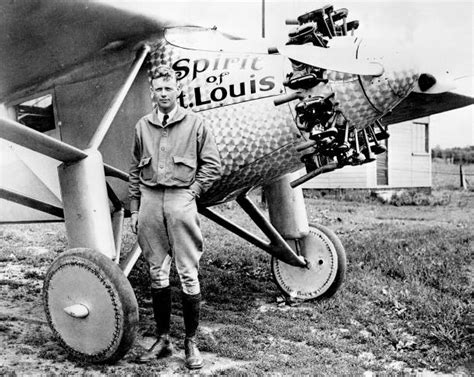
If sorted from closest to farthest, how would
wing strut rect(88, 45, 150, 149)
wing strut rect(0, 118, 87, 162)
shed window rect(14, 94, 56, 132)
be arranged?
wing strut rect(0, 118, 87, 162), wing strut rect(88, 45, 150, 149), shed window rect(14, 94, 56, 132)

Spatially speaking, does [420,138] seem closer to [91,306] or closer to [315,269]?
[315,269]

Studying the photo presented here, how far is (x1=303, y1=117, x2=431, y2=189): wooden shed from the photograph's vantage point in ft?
59.4

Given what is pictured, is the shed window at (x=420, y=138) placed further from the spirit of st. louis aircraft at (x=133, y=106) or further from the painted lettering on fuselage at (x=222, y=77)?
the painted lettering on fuselage at (x=222, y=77)

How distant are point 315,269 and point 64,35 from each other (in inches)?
126

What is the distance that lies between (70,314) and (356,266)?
402cm

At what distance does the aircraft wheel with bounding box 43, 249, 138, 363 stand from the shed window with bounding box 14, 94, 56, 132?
187cm

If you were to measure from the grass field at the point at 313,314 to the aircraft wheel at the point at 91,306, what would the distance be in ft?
0.45

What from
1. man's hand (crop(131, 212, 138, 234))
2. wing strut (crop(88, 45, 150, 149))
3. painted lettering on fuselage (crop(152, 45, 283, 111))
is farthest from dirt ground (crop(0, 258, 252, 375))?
painted lettering on fuselage (crop(152, 45, 283, 111))

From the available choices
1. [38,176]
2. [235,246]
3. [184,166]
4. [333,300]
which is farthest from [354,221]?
[184,166]

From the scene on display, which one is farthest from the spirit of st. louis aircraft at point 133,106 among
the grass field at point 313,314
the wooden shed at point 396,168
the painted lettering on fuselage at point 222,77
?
the wooden shed at point 396,168

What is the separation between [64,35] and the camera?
14.2 ft

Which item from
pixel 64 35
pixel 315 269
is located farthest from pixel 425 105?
pixel 64 35

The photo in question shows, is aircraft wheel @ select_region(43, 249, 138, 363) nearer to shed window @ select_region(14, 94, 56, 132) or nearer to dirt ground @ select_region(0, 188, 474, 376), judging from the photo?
dirt ground @ select_region(0, 188, 474, 376)

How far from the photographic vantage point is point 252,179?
13.6 ft
